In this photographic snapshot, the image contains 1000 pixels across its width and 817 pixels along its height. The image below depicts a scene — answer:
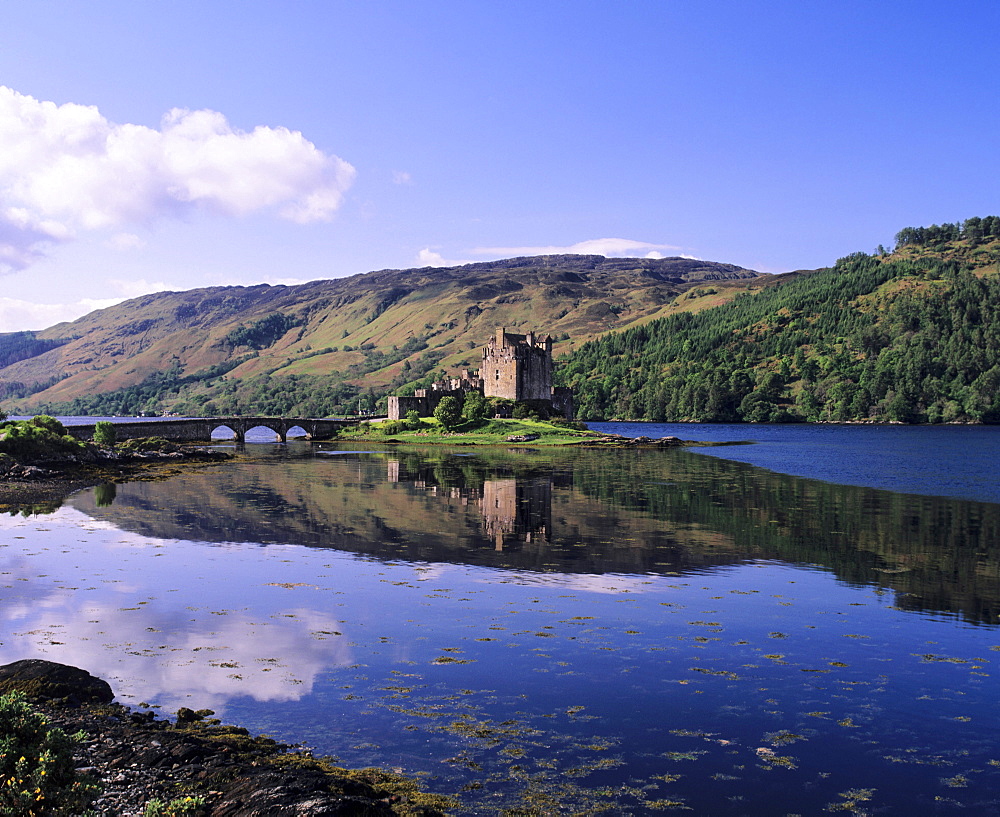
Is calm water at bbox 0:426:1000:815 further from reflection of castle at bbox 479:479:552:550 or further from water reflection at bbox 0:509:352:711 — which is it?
reflection of castle at bbox 479:479:552:550

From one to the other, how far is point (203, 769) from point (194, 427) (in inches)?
6280

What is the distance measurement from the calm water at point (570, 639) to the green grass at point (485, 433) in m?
88.5

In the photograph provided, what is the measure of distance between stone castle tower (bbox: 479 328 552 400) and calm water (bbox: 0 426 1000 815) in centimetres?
11578

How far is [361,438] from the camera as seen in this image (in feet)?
565

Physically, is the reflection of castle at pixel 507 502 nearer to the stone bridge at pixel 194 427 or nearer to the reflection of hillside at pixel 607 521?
the reflection of hillside at pixel 607 521

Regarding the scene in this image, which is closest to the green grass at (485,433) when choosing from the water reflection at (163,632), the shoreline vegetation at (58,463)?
the shoreline vegetation at (58,463)

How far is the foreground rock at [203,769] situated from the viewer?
514 inches

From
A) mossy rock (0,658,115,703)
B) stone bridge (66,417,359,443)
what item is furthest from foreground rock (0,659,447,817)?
stone bridge (66,417,359,443)

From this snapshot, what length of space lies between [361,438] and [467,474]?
88.8 metres

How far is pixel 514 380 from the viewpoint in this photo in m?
172

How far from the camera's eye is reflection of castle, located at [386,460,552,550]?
4643 centimetres

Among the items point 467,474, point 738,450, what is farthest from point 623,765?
point 738,450

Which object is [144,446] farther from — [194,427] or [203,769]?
[203,769]

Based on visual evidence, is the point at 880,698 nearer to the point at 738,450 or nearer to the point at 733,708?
the point at 733,708
